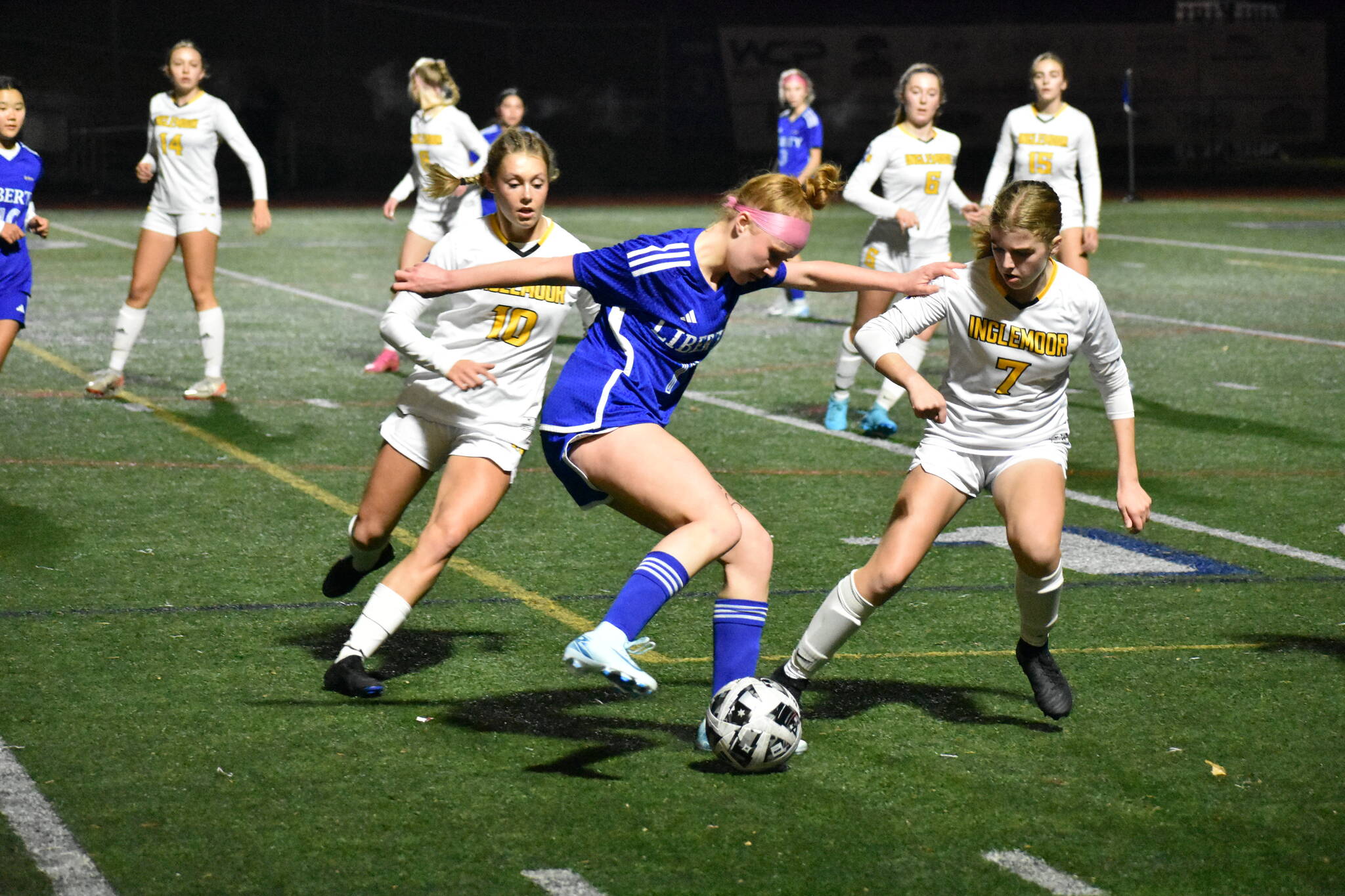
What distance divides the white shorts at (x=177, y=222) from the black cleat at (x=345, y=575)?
5767 millimetres

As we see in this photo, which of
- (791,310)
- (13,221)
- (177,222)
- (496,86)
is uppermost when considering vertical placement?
(496,86)

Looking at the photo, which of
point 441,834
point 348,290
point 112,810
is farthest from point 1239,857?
point 348,290

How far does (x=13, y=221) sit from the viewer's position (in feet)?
31.5

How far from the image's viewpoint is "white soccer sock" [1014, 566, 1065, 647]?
527cm

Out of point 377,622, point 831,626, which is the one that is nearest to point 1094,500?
point 831,626

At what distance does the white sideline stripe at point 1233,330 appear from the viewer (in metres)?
14.5

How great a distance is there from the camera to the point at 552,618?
21.4 feet

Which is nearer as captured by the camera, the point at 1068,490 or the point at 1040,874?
the point at 1040,874

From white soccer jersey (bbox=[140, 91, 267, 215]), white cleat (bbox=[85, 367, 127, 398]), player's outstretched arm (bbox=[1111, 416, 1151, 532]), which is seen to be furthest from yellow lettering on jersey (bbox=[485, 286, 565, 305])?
white cleat (bbox=[85, 367, 127, 398])

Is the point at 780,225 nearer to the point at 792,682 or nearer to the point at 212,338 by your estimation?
the point at 792,682

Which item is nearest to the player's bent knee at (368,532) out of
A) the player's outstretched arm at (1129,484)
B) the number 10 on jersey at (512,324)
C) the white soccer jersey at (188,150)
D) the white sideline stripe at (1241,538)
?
the number 10 on jersey at (512,324)

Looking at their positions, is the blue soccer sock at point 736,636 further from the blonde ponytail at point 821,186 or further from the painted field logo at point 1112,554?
the painted field logo at point 1112,554

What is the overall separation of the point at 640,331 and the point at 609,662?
3.62 feet

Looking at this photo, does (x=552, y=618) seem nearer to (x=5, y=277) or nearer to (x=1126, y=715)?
(x=1126, y=715)
